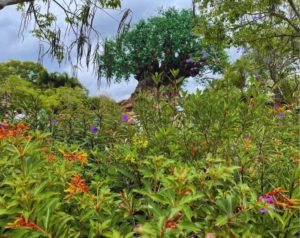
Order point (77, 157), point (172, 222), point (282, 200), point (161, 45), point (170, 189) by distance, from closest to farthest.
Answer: point (172, 222) < point (170, 189) < point (282, 200) < point (77, 157) < point (161, 45)

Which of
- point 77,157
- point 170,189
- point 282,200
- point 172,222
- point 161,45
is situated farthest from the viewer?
point 161,45

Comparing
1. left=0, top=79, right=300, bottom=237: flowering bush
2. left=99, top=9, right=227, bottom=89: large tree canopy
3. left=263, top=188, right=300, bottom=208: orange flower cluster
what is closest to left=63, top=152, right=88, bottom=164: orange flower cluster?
left=0, top=79, right=300, bottom=237: flowering bush

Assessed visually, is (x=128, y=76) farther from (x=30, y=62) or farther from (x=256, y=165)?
(x=256, y=165)

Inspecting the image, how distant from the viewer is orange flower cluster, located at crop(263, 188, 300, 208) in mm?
1405

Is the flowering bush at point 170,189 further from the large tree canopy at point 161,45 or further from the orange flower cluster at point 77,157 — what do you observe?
the large tree canopy at point 161,45

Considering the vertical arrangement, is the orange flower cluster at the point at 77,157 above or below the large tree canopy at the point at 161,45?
below

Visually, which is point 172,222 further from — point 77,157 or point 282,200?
point 77,157

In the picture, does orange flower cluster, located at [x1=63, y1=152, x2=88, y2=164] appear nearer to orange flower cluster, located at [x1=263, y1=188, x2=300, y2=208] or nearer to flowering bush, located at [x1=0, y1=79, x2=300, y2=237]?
flowering bush, located at [x1=0, y1=79, x2=300, y2=237]

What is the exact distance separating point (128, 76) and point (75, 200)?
27.6 meters

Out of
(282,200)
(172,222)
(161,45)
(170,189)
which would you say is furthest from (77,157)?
(161,45)

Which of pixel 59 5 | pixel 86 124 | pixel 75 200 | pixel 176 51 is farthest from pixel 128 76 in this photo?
pixel 75 200

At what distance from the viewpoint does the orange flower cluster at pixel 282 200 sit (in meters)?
1.41

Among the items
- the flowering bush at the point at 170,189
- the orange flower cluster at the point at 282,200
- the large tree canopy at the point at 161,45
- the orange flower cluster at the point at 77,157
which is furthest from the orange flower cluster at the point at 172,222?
the large tree canopy at the point at 161,45

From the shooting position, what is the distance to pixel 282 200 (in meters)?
1.58
